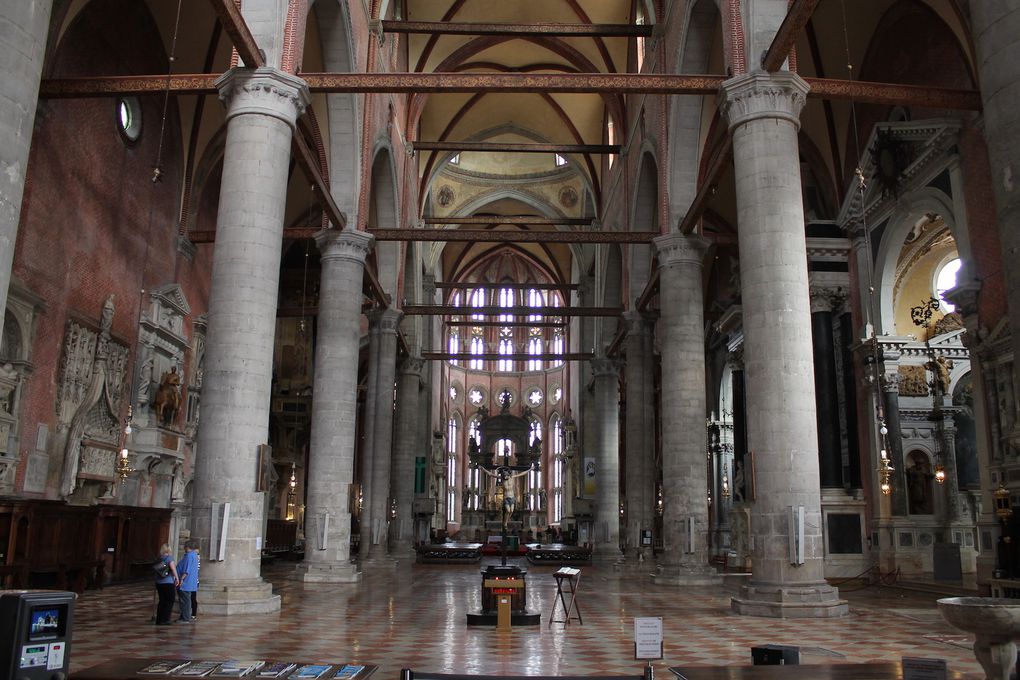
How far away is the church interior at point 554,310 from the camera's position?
11.5 metres

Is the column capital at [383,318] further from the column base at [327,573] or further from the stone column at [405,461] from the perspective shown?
the column base at [327,573]

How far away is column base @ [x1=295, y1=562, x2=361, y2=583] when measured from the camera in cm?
1661

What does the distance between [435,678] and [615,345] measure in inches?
994

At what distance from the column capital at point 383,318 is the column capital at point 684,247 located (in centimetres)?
1055

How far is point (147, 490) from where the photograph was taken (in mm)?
19047

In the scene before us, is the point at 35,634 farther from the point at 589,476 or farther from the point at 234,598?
the point at 589,476

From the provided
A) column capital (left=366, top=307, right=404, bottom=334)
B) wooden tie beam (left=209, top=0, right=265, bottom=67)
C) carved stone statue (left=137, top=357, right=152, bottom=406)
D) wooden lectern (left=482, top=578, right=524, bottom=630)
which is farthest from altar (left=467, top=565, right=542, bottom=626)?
column capital (left=366, top=307, right=404, bottom=334)

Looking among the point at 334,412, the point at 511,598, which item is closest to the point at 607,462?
the point at 334,412

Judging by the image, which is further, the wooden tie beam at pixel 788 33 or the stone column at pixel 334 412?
the stone column at pixel 334 412

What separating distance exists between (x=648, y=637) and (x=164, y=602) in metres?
6.67

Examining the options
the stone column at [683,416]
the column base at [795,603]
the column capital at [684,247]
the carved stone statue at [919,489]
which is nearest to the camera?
the column base at [795,603]

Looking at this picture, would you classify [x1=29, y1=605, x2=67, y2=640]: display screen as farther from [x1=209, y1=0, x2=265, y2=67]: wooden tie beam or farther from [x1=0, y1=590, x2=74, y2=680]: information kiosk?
[x1=209, y1=0, x2=265, y2=67]: wooden tie beam

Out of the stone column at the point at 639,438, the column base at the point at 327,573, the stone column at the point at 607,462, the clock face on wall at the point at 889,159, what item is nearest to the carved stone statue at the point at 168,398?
the column base at the point at 327,573

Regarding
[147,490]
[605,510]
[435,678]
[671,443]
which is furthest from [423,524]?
[435,678]
